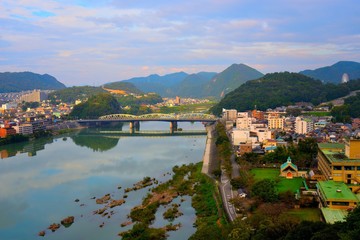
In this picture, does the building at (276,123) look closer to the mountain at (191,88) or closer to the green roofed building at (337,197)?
the green roofed building at (337,197)

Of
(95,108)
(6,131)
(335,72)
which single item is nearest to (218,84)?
(335,72)

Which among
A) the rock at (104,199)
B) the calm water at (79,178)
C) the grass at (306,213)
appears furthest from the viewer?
the rock at (104,199)

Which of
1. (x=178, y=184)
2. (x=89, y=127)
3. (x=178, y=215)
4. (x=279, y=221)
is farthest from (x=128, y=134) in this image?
(x=279, y=221)

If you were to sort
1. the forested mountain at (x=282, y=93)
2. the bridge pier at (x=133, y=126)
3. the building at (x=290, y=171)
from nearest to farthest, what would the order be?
the building at (x=290, y=171), the bridge pier at (x=133, y=126), the forested mountain at (x=282, y=93)

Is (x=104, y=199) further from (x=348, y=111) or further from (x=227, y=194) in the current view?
(x=348, y=111)

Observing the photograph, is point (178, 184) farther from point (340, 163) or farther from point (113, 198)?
point (340, 163)

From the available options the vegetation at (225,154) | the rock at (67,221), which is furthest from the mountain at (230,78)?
the rock at (67,221)
